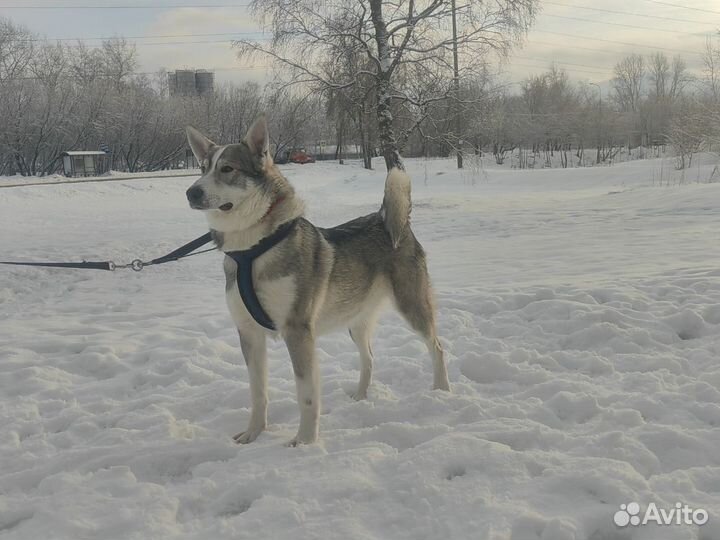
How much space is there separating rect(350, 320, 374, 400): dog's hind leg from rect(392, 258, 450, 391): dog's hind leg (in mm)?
346

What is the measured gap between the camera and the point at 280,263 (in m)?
3.34

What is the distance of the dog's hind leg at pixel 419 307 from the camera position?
13.5 ft

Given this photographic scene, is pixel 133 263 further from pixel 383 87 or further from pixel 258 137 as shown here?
pixel 383 87

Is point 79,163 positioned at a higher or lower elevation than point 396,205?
higher

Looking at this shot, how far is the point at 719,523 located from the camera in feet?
7.66

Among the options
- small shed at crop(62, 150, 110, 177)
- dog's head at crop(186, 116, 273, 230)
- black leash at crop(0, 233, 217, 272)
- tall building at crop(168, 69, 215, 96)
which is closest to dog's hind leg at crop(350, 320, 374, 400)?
dog's head at crop(186, 116, 273, 230)

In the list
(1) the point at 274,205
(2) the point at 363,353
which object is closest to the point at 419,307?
(2) the point at 363,353

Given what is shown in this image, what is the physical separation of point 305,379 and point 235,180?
1.25 meters

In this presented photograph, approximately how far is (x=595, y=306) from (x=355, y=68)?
15277 millimetres

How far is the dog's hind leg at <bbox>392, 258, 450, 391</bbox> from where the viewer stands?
4.11 m

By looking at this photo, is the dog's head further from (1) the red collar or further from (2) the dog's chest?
(2) the dog's chest

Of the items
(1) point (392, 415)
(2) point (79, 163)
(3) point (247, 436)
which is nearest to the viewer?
(3) point (247, 436)

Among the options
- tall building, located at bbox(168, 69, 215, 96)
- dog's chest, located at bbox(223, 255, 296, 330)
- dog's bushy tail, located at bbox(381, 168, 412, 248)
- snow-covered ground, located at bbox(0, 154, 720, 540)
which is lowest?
snow-covered ground, located at bbox(0, 154, 720, 540)

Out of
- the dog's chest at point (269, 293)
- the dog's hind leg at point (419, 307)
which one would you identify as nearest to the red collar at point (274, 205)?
the dog's chest at point (269, 293)
